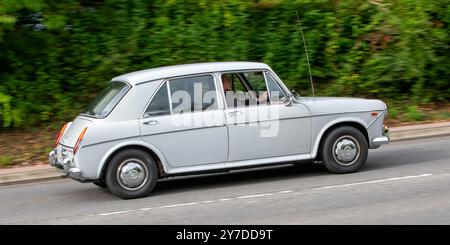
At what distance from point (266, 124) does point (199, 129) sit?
896mm

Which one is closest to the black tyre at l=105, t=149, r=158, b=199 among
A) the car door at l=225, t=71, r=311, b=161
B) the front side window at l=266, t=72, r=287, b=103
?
the car door at l=225, t=71, r=311, b=161

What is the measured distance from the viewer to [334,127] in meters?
10.1

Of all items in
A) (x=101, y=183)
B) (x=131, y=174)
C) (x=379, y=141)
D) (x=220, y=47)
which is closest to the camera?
(x=131, y=174)

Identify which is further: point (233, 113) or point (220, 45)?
point (220, 45)

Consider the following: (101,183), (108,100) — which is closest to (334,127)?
(108,100)

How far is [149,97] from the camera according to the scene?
31.2ft

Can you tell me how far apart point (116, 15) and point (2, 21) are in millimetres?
2610

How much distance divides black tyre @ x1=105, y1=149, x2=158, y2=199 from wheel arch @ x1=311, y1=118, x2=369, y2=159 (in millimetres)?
2186

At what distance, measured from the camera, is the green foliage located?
14.4 m

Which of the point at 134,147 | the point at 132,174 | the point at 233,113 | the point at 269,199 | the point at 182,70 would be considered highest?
the point at 182,70

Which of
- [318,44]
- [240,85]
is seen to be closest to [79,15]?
[318,44]

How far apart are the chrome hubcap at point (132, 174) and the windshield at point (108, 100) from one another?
2.30 ft

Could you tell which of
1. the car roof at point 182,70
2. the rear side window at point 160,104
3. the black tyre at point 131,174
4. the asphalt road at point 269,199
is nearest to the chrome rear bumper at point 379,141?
the asphalt road at point 269,199

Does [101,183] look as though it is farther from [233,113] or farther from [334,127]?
[334,127]
